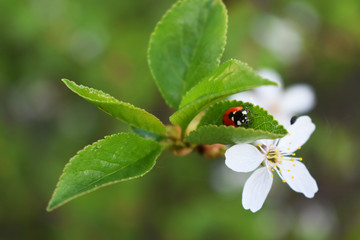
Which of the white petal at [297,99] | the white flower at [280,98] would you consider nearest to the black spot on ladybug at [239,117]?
the white flower at [280,98]

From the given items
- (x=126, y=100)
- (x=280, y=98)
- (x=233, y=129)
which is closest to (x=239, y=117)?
(x=233, y=129)

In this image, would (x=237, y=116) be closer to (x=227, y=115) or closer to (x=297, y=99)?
(x=227, y=115)

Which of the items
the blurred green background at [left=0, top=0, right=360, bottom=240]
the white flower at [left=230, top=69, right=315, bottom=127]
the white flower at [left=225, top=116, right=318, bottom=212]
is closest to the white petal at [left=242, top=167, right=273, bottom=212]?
the white flower at [left=225, top=116, right=318, bottom=212]

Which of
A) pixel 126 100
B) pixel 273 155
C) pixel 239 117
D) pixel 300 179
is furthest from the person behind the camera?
pixel 126 100

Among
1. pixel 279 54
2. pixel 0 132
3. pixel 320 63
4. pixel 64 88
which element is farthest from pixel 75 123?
pixel 320 63

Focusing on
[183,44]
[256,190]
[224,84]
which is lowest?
[256,190]

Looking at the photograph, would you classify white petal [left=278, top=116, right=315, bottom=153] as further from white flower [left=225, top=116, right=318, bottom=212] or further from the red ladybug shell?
the red ladybug shell
